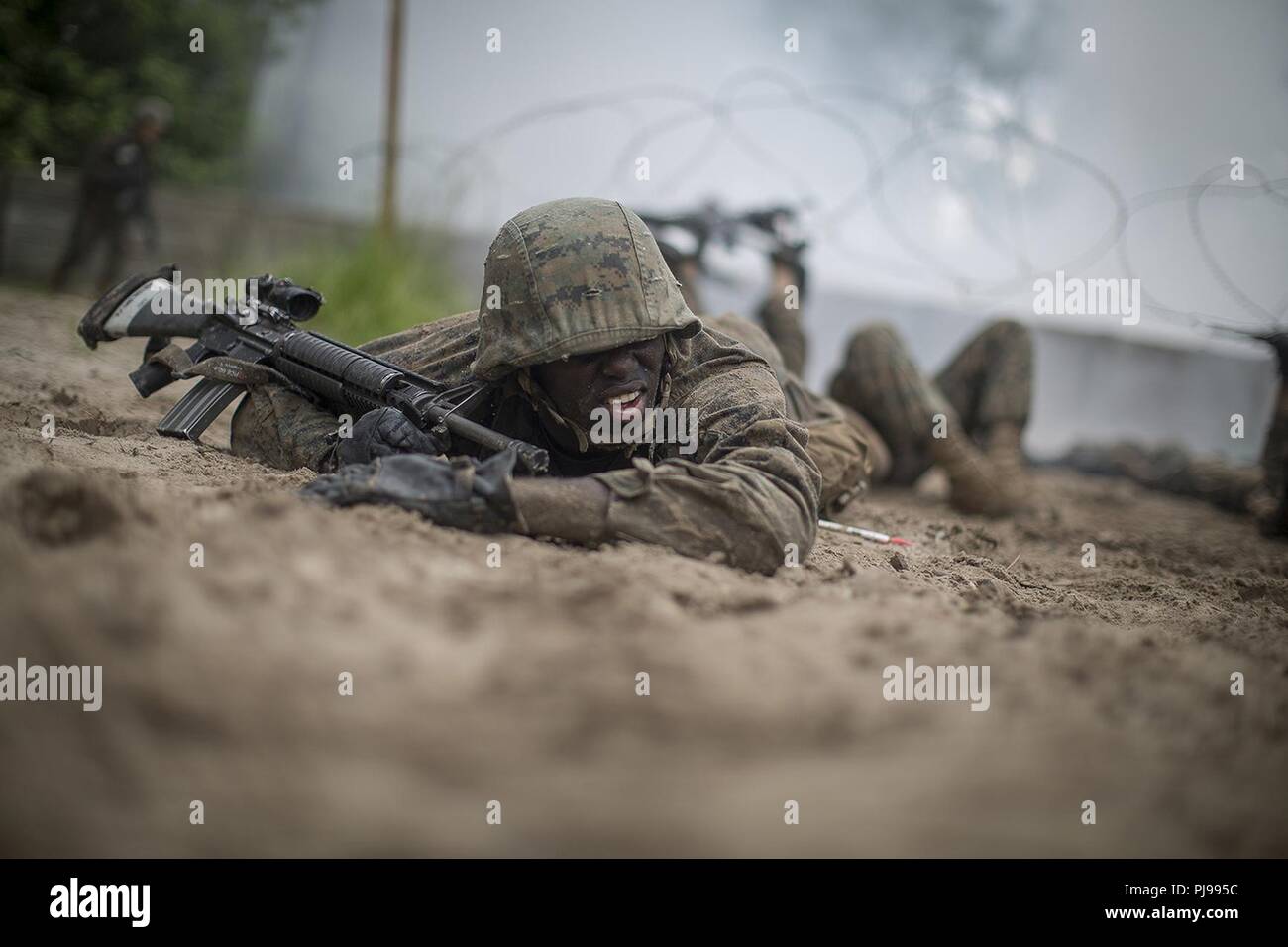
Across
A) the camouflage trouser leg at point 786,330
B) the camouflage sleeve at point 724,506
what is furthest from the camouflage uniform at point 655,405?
the camouflage trouser leg at point 786,330

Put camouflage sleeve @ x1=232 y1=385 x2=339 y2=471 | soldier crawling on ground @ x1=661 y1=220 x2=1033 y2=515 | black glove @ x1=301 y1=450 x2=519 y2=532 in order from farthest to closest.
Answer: soldier crawling on ground @ x1=661 y1=220 x2=1033 y2=515 → camouflage sleeve @ x1=232 y1=385 x2=339 y2=471 → black glove @ x1=301 y1=450 x2=519 y2=532

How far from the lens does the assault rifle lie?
2713 mm

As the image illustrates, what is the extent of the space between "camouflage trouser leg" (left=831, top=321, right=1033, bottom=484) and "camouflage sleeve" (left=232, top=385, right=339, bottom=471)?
9.37ft

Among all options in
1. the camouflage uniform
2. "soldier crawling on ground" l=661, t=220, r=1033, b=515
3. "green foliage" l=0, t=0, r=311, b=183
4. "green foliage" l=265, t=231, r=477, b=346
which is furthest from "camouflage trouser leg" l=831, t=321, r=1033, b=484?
"green foliage" l=0, t=0, r=311, b=183

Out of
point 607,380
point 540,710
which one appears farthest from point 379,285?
point 540,710

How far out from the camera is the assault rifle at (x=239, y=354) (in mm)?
2713

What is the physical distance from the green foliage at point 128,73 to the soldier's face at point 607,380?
862 cm

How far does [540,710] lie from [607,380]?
4.34ft

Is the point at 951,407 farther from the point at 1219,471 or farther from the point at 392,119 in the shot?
the point at 392,119

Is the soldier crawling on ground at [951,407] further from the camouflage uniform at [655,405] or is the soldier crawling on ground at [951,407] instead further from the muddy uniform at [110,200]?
the muddy uniform at [110,200]

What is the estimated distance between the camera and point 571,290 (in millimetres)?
2459

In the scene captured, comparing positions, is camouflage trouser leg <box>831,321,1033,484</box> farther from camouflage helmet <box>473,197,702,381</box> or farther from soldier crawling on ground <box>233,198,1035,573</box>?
camouflage helmet <box>473,197,702,381</box>
